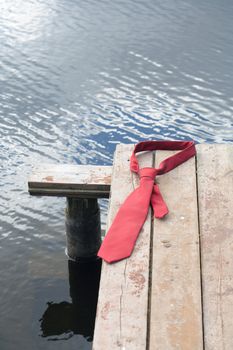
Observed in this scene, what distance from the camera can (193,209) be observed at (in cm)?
389

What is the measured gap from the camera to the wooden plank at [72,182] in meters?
4.97

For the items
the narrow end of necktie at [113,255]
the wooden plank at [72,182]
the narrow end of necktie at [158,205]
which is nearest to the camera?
the narrow end of necktie at [113,255]

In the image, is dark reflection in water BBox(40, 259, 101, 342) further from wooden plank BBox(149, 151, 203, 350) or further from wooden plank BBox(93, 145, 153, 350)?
wooden plank BBox(93, 145, 153, 350)

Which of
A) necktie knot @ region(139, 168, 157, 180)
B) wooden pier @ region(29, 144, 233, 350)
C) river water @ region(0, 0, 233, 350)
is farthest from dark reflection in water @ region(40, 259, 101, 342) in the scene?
necktie knot @ region(139, 168, 157, 180)

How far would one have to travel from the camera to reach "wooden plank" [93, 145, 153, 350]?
289 cm

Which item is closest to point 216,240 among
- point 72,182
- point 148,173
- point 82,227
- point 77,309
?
point 148,173

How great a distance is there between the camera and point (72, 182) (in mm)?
4988

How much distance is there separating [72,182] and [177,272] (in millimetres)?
1898

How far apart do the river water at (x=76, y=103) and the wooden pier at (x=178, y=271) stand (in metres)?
2.44

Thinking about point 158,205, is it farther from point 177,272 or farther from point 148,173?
point 177,272

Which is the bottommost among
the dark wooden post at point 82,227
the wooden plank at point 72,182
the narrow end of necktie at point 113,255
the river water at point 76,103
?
the river water at point 76,103

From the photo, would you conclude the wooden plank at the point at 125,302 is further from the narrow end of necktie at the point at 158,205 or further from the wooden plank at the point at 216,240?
the wooden plank at the point at 216,240

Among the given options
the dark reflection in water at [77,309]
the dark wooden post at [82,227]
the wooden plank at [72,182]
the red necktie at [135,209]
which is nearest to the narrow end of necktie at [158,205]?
the red necktie at [135,209]

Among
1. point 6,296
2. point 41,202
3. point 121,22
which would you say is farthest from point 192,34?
point 6,296
